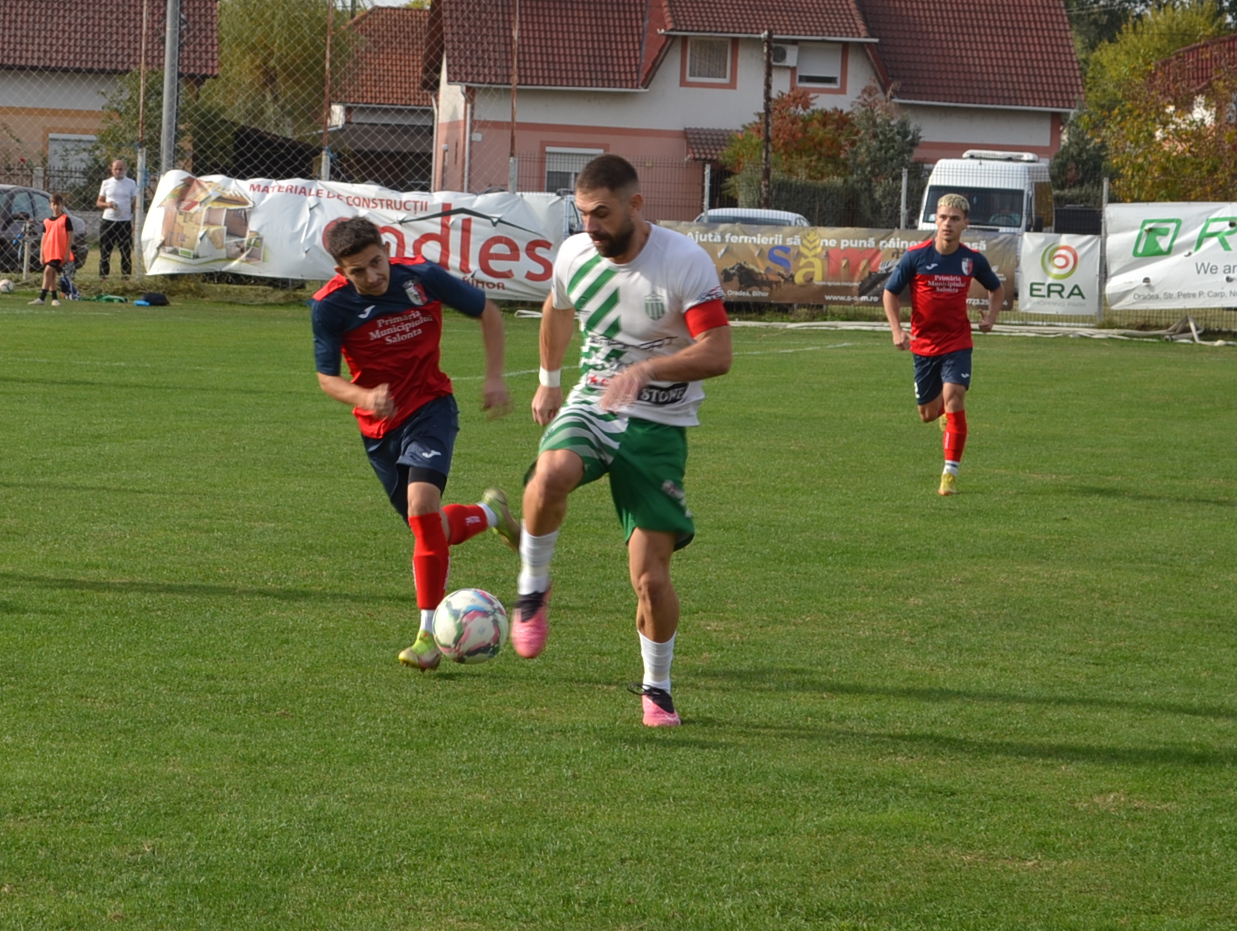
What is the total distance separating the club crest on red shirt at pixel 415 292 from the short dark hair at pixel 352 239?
33 cm

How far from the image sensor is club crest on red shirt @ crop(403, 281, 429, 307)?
6523mm

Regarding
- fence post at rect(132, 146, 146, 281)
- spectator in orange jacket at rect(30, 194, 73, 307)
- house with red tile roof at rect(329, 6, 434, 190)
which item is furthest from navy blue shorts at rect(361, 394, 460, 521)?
house with red tile roof at rect(329, 6, 434, 190)

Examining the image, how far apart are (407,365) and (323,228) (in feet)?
64.9

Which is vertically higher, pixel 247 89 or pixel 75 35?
pixel 75 35

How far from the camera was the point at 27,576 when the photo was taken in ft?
23.9

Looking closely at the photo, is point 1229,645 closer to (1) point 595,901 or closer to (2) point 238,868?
(1) point 595,901

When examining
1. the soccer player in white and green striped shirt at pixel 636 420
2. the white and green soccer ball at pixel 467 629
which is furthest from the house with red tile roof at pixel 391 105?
the soccer player in white and green striped shirt at pixel 636 420

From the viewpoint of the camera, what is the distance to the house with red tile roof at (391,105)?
157ft

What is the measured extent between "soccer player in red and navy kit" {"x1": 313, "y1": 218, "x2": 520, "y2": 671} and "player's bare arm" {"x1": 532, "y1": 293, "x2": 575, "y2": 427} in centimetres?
49

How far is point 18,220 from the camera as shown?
2933 cm

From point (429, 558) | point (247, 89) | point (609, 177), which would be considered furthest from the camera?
point (247, 89)

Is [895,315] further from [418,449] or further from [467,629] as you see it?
[467,629]

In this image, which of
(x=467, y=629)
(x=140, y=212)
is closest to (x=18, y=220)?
(x=140, y=212)

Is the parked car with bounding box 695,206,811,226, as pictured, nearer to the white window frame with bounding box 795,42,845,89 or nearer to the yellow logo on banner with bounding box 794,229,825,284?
the yellow logo on banner with bounding box 794,229,825,284
